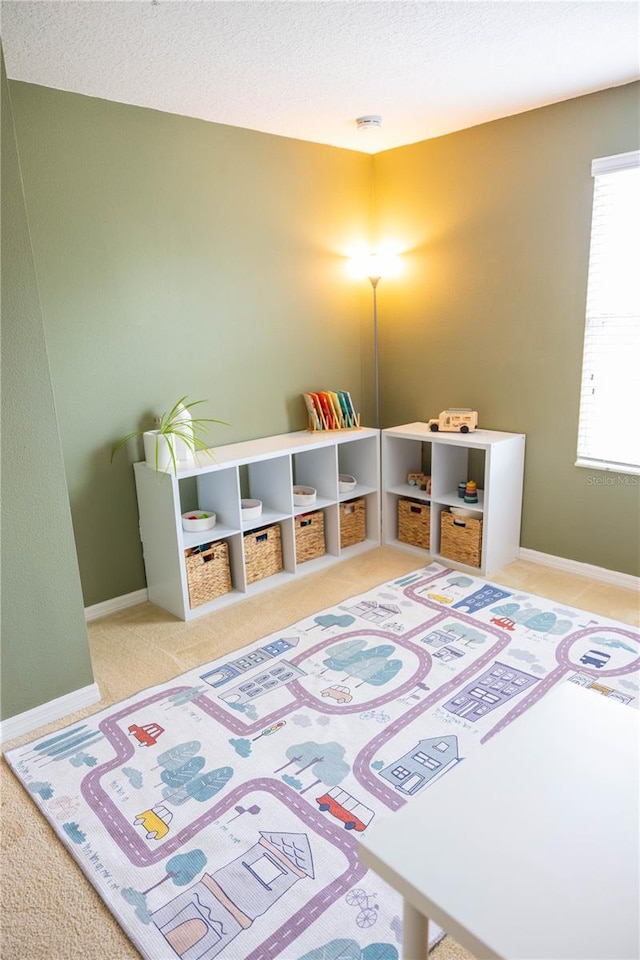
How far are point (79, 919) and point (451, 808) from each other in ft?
3.68

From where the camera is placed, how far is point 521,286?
11.1ft

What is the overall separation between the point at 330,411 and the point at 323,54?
1.87 metres

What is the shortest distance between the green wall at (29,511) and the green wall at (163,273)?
75 cm

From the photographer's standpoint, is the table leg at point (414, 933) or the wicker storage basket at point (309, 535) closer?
the table leg at point (414, 933)

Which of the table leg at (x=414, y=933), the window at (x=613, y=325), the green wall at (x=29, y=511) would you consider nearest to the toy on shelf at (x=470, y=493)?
the window at (x=613, y=325)

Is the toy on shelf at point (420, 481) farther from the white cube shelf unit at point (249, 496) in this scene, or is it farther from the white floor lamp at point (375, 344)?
the white floor lamp at point (375, 344)

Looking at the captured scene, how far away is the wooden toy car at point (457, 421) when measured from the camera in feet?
11.7

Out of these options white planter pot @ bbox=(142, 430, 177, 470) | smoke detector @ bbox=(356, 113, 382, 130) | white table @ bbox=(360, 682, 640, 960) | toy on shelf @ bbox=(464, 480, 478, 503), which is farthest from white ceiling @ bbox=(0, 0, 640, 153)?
white table @ bbox=(360, 682, 640, 960)

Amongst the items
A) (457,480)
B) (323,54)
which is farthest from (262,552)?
(323,54)

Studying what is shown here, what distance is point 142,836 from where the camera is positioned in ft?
5.91

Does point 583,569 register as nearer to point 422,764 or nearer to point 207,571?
point 422,764

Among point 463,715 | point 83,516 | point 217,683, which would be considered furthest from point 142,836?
point 83,516

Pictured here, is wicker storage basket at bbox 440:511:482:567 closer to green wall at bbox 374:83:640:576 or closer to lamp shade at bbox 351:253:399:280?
green wall at bbox 374:83:640:576

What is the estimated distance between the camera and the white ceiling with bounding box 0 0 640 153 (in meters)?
2.02
